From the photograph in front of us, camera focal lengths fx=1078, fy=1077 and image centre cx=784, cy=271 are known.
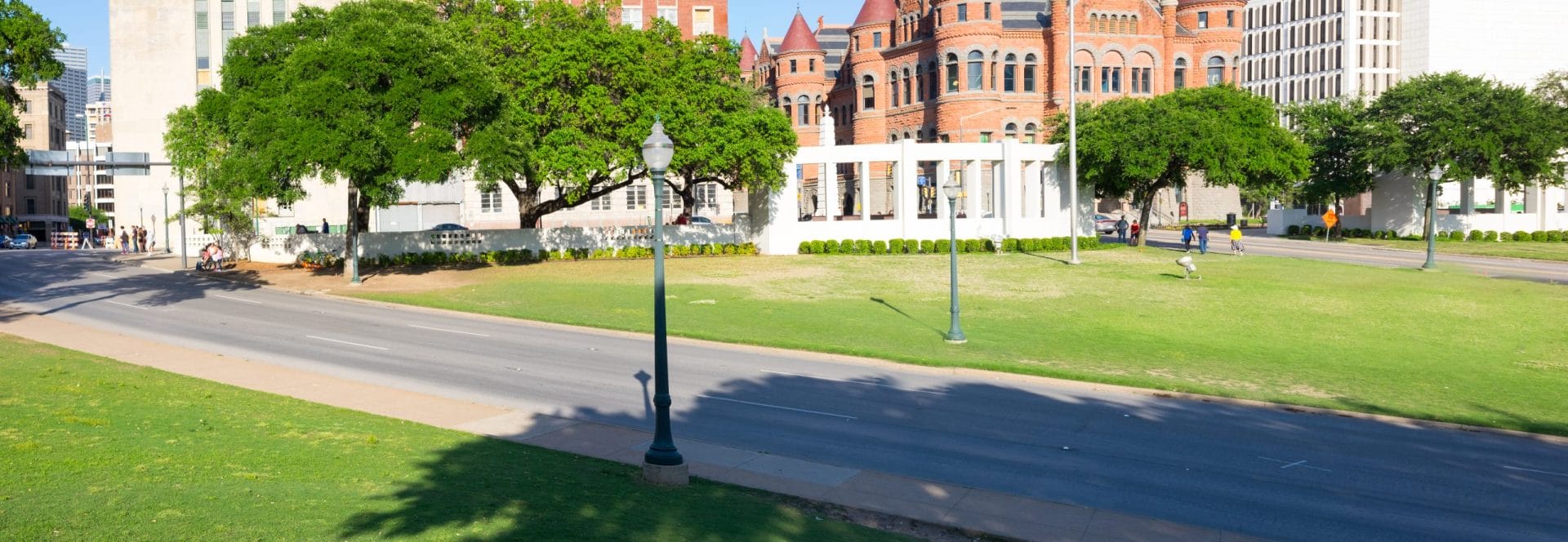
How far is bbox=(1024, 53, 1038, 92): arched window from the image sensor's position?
8025cm

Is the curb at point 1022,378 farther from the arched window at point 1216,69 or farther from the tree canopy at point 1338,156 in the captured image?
the arched window at point 1216,69

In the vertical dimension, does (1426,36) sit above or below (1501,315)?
above

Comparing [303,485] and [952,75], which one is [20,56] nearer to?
[303,485]

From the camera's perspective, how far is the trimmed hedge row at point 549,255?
153 ft

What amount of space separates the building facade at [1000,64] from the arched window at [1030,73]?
2.4 inches

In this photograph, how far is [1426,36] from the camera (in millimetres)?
131625

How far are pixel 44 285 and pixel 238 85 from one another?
1032cm

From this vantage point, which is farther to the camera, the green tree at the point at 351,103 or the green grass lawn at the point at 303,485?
the green tree at the point at 351,103

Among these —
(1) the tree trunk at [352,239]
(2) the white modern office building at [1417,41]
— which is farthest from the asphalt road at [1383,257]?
(2) the white modern office building at [1417,41]

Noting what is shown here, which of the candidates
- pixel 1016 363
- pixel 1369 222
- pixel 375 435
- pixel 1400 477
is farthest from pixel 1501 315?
pixel 1369 222

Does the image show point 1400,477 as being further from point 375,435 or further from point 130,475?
point 130,475

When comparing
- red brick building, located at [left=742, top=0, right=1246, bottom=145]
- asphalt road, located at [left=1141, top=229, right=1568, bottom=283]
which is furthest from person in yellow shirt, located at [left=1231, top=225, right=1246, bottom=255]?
red brick building, located at [left=742, top=0, right=1246, bottom=145]

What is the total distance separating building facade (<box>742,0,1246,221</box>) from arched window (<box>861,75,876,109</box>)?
89mm

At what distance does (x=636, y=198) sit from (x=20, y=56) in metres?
55.2
